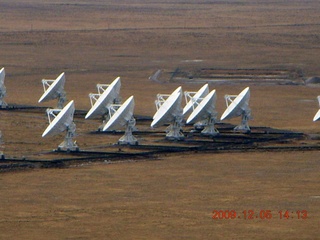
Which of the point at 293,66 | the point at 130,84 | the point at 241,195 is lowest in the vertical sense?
the point at 241,195

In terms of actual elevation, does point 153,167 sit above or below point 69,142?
below

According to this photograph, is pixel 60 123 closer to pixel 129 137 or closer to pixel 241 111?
pixel 129 137

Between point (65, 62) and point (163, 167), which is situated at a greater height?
point (65, 62)

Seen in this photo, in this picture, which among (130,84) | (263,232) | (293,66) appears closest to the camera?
(263,232)

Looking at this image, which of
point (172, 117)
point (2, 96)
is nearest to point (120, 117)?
point (172, 117)

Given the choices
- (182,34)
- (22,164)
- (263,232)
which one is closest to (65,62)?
(182,34)

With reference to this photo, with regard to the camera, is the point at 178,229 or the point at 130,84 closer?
the point at 178,229

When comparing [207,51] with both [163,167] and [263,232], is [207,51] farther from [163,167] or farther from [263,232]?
[263,232]
